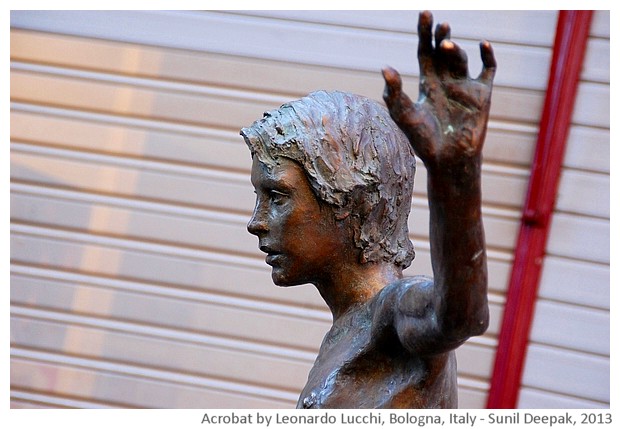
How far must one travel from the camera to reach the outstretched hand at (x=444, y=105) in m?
1.73

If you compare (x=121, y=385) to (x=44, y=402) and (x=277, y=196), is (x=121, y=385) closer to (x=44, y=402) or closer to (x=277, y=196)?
(x=44, y=402)

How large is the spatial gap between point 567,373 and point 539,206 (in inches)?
35.3

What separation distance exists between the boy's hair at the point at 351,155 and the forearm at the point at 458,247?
1.60ft

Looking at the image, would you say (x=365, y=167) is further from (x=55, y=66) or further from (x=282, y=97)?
(x=55, y=66)

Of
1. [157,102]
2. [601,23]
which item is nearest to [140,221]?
[157,102]

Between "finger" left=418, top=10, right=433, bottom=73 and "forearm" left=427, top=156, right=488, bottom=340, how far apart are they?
20 cm

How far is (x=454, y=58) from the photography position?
5.72 feet

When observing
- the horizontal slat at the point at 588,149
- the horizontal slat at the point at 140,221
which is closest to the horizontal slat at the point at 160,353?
the horizontal slat at the point at 140,221

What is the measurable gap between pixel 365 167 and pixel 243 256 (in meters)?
2.99

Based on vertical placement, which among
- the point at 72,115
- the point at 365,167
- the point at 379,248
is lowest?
the point at 379,248

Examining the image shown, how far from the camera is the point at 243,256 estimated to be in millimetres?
5246

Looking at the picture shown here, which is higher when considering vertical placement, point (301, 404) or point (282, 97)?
point (282, 97)

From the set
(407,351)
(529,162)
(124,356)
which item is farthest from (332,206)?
(124,356)

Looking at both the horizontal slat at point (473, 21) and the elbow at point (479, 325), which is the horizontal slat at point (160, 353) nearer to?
the horizontal slat at point (473, 21)
